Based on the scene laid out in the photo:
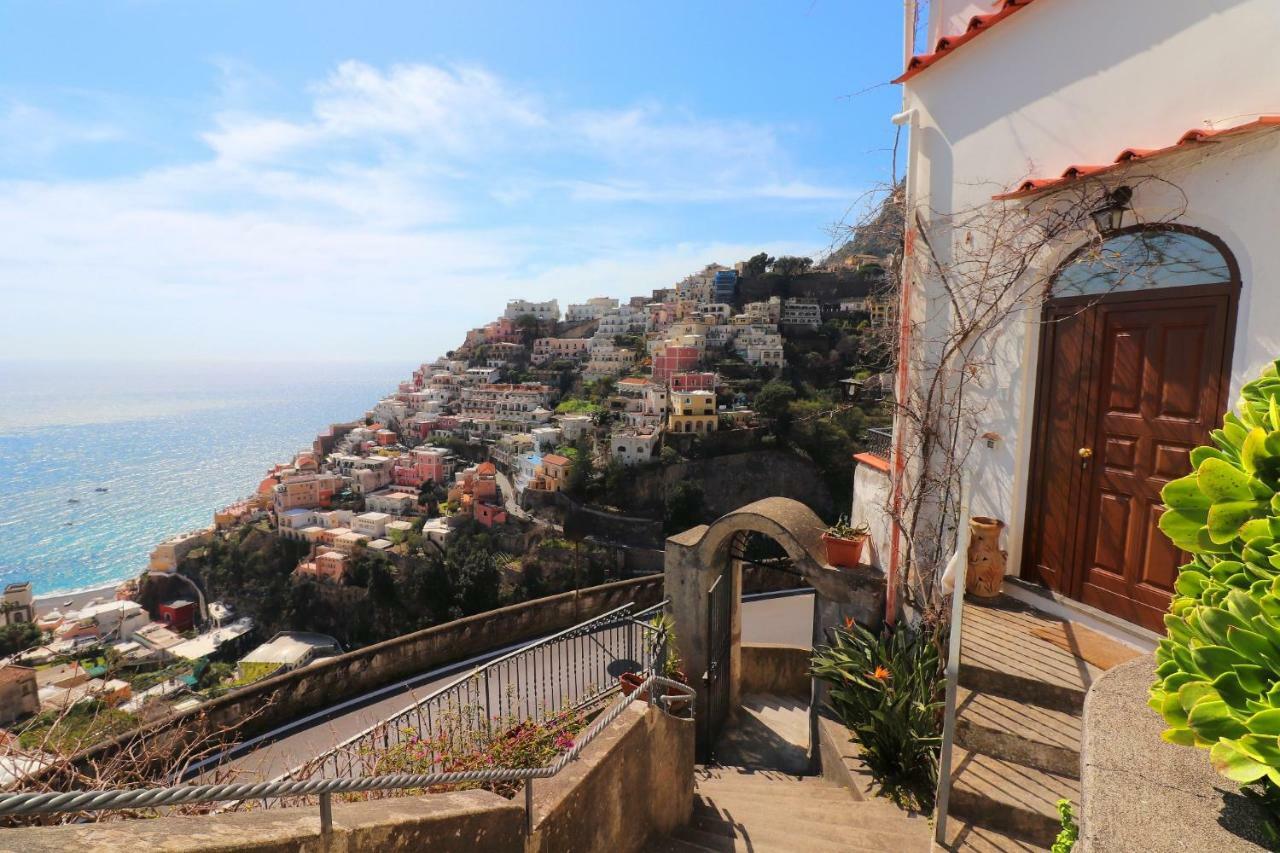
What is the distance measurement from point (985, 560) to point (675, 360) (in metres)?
50.5

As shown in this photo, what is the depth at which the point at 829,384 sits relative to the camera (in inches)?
2068

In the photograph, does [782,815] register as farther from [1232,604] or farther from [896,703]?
[1232,604]

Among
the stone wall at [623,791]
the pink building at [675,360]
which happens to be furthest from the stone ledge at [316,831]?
the pink building at [675,360]

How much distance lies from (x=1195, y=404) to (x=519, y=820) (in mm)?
3793

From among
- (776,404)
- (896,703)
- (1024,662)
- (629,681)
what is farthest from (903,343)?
(776,404)

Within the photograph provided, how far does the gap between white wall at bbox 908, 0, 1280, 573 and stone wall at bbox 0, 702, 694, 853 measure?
2.75m

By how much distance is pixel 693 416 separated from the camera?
45000 mm

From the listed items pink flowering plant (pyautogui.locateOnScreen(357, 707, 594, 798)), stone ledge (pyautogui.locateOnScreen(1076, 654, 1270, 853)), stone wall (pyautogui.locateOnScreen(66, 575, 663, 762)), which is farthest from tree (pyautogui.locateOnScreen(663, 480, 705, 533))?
stone ledge (pyautogui.locateOnScreen(1076, 654, 1270, 853))

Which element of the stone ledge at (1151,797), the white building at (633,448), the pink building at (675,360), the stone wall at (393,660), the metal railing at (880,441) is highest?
the pink building at (675,360)

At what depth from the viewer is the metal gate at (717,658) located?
19.1ft

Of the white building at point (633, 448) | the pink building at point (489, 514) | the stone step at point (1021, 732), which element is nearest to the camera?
the stone step at point (1021, 732)

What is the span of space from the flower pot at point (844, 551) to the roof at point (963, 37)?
3661 millimetres

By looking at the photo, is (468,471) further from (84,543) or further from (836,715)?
(84,543)

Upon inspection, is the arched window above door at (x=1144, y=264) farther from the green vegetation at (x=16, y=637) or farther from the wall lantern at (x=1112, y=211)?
the green vegetation at (x=16, y=637)
